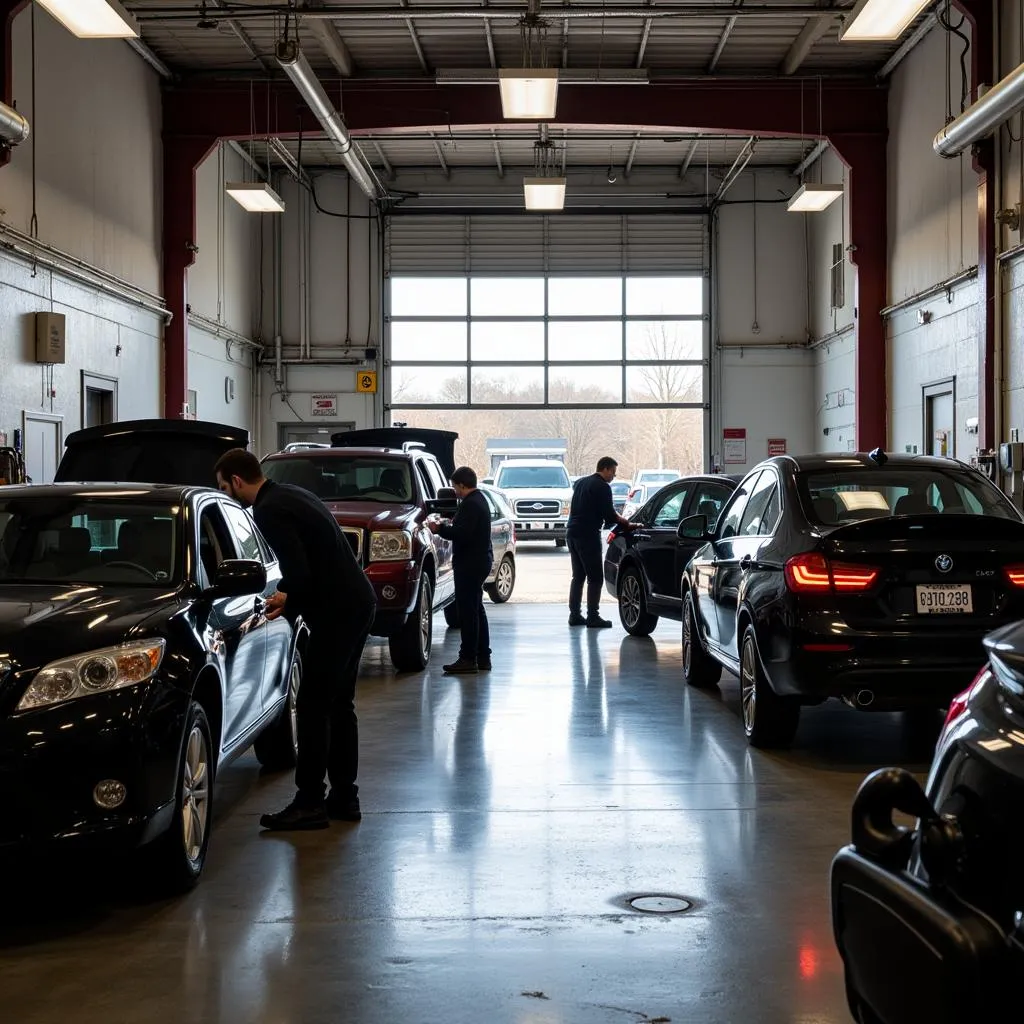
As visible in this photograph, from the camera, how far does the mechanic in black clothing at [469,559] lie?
1103cm

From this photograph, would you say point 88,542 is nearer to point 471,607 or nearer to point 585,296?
point 471,607

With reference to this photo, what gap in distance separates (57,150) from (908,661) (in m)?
12.5

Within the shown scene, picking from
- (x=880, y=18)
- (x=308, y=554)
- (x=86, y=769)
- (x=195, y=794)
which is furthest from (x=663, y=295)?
(x=86, y=769)

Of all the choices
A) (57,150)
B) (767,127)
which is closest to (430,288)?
(767,127)

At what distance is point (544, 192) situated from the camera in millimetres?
19672

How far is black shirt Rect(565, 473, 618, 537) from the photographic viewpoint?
46.6 feet

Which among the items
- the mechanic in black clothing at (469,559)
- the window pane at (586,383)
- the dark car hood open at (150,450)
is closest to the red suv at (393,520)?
the mechanic in black clothing at (469,559)

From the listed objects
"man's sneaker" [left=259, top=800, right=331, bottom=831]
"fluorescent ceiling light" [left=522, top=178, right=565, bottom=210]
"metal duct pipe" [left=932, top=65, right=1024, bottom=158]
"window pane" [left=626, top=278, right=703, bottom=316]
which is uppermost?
"fluorescent ceiling light" [left=522, top=178, right=565, bottom=210]

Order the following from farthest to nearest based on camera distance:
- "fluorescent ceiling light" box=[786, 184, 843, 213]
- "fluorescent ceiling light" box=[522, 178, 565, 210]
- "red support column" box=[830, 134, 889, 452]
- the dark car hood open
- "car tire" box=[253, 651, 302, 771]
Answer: "red support column" box=[830, 134, 889, 452], "fluorescent ceiling light" box=[522, 178, 565, 210], "fluorescent ceiling light" box=[786, 184, 843, 213], the dark car hood open, "car tire" box=[253, 651, 302, 771]

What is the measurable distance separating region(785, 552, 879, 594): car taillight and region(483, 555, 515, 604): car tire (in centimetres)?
1046

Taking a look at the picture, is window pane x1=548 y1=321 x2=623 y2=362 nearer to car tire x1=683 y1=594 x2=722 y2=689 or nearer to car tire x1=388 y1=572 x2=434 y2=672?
car tire x1=388 y1=572 x2=434 y2=672

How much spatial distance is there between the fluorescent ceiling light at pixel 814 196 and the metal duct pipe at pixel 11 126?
10623mm

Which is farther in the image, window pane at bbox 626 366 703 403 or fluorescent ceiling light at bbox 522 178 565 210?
window pane at bbox 626 366 703 403

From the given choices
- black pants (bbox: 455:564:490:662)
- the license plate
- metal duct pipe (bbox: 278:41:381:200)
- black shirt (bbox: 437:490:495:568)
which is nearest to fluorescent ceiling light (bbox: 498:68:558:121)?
metal duct pipe (bbox: 278:41:381:200)
